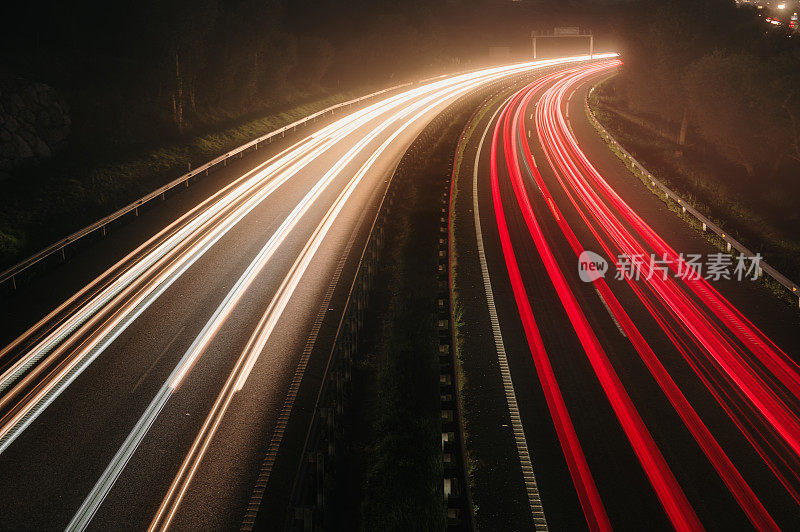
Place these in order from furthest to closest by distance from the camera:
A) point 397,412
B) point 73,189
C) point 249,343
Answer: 1. point 73,189
2. point 249,343
3. point 397,412

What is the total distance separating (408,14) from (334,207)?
7585 centimetres

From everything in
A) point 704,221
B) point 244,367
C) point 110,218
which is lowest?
point 704,221

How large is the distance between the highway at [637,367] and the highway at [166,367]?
16.7 ft

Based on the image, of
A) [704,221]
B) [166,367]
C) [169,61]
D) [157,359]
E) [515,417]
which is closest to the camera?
[515,417]

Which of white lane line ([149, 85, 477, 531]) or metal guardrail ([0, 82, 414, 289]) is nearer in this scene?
white lane line ([149, 85, 477, 531])

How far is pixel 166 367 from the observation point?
43.2ft

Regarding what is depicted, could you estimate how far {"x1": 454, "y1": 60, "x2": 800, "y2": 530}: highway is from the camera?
9.88 m

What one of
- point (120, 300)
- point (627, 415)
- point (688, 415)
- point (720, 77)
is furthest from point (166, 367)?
point (720, 77)

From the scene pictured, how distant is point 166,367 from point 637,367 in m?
10.6

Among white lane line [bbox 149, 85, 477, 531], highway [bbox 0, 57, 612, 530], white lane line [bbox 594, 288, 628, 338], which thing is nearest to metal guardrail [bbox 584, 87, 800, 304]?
white lane line [bbox 594, 288, 628, 338]

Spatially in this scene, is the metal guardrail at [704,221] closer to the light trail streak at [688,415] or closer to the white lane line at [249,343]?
the light trail streak at [688,415]

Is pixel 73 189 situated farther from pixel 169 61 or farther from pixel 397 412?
pixel 397 412

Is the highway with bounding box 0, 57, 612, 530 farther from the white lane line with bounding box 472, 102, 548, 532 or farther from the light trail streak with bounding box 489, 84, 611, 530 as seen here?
the light trail streak with bounding box 489, 84, 611, 530

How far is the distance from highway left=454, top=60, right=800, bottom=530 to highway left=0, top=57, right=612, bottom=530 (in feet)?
16.7
